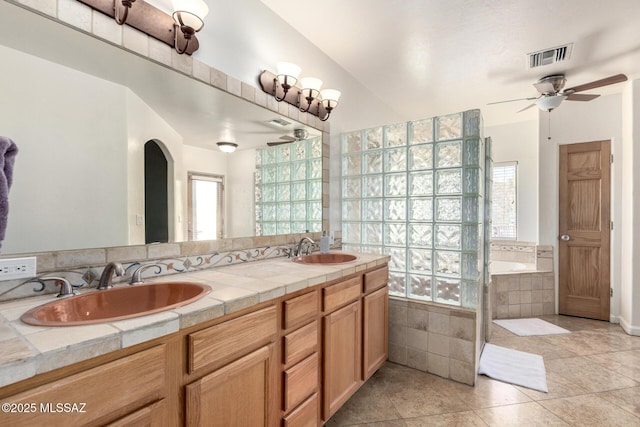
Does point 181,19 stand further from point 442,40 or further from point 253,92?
point 442,40

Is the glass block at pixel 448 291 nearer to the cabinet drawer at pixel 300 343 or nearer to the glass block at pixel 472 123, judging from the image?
the glass block at pixel 472 123

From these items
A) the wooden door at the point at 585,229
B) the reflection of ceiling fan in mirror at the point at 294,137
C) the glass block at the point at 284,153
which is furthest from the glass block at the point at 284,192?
the wooden door at the point at 585,229

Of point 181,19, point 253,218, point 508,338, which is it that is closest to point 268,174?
point 253,218

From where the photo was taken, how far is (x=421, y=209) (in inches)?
91.6

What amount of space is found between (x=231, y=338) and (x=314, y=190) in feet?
5.21

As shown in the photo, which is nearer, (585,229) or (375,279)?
(375,279)

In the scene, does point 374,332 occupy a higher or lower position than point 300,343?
lower

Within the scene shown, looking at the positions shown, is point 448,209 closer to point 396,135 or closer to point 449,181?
point 449,181

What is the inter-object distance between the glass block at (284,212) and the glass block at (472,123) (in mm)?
1417

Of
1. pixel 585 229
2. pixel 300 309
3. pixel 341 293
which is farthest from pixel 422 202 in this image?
→ pixel 585 229

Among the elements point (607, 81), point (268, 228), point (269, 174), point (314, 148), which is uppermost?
point (607, 81)

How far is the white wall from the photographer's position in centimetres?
435

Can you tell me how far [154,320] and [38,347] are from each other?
23 centimetres

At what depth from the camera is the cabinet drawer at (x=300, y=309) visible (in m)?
1.31
